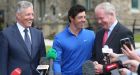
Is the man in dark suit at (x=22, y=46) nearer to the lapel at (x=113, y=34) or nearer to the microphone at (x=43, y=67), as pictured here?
the microphone at (x=43, y=67)

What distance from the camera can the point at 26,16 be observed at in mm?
7953

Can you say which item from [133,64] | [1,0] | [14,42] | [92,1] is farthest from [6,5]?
[133,64]

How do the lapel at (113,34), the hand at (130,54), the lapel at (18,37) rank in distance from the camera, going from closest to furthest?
the hand at (130,54), the lapel at (113,34), the lapel at (18,37)

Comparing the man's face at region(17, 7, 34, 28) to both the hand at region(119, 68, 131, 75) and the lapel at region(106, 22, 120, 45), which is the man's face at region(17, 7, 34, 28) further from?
the hand at region(119, 68, 131, 75)

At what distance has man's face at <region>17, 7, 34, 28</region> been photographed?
26.1 feet

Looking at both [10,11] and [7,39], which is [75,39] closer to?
[7,39]

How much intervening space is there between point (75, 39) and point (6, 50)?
3.20 ft

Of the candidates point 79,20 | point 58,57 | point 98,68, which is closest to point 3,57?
point 58,57

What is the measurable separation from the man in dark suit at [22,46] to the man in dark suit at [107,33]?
915 mm

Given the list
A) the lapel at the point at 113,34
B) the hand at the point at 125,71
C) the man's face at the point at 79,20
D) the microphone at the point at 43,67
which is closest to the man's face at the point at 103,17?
the lapel at the point at 113,34

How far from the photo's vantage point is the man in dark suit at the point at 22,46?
796 cm

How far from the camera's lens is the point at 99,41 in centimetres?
771

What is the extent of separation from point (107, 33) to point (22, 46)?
1.26m

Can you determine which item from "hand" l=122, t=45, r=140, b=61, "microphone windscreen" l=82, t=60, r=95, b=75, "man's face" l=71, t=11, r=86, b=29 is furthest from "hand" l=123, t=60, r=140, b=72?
"man's face" l=71, t=11, r=86, b=29
